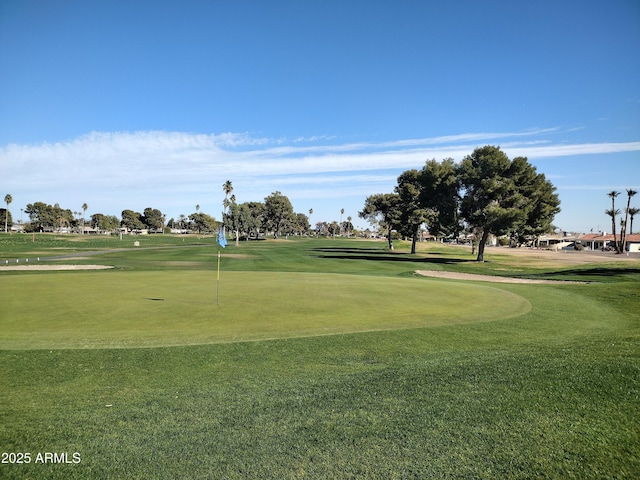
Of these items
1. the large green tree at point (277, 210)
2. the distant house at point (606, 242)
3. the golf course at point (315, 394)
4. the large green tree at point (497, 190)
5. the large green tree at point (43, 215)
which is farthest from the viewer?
the large green tree at point (43, 215)

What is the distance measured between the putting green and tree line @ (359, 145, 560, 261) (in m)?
27.6

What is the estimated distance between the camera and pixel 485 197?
158ft

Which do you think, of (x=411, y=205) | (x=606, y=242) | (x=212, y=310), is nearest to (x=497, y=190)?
(x=411, y=205)

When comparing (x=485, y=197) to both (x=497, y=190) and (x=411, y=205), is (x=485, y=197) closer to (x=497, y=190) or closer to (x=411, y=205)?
(x=497, y=190)

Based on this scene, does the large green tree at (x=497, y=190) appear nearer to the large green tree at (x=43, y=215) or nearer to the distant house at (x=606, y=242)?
the distant house at (x=606, y=242)

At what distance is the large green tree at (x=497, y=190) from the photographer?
4522cm

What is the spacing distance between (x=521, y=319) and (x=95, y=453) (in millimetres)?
13313

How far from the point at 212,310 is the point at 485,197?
136ft

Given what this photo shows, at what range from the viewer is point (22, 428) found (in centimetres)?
556

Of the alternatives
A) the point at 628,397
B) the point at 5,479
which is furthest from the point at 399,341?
the point at 5,479

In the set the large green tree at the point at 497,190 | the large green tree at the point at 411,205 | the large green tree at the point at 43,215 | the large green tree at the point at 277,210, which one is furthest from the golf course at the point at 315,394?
the large green tree at the point at 43,215

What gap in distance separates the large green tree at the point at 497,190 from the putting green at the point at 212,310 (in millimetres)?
26684

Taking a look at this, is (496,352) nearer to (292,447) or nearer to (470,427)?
(470,427)

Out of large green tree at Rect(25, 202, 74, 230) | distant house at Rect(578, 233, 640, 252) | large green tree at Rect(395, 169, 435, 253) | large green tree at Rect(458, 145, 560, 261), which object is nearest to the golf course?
large green tree at Rect(458, 145, 560, 261)
